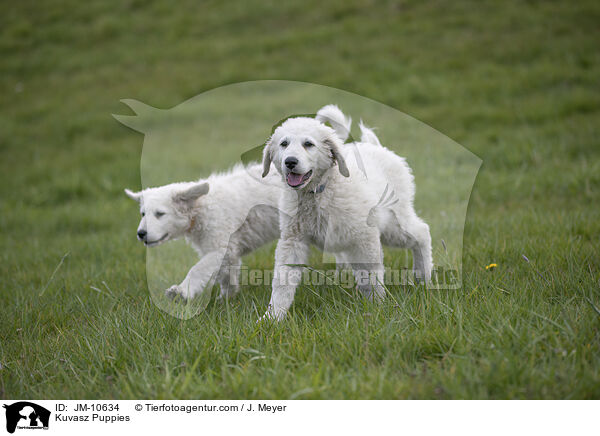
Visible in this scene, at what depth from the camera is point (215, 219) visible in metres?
4.61

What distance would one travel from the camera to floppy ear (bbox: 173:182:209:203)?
172 inches

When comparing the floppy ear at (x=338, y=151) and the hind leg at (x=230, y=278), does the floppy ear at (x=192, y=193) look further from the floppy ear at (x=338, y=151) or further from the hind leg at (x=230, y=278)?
the floppy ear at (x=338, y=151)

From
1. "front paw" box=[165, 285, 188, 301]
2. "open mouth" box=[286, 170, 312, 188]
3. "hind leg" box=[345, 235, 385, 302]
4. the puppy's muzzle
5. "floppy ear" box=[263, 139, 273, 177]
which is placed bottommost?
"front paw" box=[165, 285, 188, 301]

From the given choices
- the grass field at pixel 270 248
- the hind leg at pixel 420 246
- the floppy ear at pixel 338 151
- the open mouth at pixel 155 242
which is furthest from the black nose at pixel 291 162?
the open mouth at pixel 155 242

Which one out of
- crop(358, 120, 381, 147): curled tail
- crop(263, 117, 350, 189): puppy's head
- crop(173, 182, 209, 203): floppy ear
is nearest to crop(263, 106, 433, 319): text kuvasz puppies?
crop(263, 117, 350, 189): puppy's head

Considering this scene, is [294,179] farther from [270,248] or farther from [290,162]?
[270,248]

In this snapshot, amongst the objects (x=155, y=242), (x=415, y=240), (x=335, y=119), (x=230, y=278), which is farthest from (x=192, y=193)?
(x=415, y=240)

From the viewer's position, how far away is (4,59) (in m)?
15.6

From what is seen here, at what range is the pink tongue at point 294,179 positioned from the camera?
3520mm

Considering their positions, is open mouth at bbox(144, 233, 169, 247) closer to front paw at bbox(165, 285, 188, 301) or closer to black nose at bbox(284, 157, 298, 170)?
front paw at bbox(165, 285, 188, 301)

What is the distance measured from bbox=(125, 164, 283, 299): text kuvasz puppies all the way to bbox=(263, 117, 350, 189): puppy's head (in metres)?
0.91

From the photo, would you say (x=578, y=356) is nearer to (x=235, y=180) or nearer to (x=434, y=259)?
(x=434, y=259)

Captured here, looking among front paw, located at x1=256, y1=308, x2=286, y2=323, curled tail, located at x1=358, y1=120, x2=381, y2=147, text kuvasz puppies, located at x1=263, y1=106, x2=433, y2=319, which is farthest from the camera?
curled tail, located at x1=358, y1=120, x2=381, y2=147
